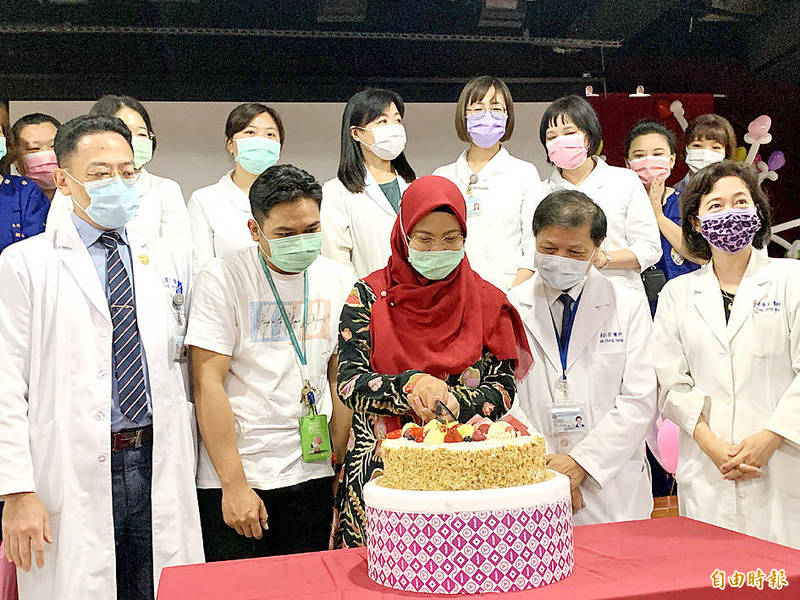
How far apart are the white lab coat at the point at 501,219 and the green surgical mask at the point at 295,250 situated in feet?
3.73

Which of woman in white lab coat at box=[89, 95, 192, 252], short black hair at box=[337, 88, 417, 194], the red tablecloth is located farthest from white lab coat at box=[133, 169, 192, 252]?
the red tablecloth

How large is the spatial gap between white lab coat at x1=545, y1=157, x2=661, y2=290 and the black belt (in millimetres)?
2065

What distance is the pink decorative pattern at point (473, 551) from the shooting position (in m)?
1.52

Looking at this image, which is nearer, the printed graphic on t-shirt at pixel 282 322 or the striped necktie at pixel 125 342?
the striped necktie at pixel 125 342

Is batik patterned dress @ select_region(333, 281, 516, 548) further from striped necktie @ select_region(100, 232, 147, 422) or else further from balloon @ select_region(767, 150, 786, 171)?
balloon @ select_region(767, 150, 786, 171)

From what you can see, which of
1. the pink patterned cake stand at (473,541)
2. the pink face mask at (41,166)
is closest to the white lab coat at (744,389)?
the pink patterned cake stand at (473,541)

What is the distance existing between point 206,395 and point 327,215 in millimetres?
1203

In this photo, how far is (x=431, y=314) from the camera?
214 centimetres

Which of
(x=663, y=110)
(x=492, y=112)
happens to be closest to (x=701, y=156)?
(x=492, y=112)

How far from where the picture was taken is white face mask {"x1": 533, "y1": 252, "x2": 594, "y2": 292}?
8.48 ft

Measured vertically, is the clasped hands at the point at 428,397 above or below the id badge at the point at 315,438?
above

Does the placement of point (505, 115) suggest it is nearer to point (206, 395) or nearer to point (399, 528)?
point (206, 395)

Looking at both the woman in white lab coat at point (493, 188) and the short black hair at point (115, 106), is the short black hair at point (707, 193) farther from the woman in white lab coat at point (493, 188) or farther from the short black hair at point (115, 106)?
the short black hair at point (115, 106)

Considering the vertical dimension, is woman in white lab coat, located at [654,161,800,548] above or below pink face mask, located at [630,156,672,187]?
below
